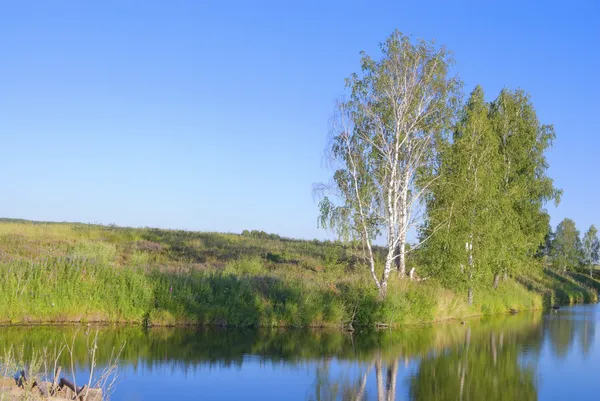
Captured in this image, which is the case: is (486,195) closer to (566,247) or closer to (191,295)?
(191,295)

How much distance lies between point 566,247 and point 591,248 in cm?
615

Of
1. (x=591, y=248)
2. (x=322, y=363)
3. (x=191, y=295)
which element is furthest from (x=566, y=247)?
(x=322, y=363)

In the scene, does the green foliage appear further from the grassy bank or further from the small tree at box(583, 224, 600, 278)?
the small tree at box(583, 224, 600, 278)

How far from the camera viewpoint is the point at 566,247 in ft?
282

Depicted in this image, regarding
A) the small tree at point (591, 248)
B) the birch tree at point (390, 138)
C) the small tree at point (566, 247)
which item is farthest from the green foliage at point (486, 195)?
the small tree at point (591, 248)

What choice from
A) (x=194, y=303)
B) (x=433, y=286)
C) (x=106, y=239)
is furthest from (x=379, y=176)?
(x=106, y=239)

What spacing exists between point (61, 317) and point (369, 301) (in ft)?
37.0

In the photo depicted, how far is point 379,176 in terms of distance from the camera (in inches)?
1133

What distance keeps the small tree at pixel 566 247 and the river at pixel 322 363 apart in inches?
2340

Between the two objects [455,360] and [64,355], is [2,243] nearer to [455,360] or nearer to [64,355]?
[64,355]

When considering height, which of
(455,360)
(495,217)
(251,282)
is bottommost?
(455,360)

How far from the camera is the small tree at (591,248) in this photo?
8869 centimetres

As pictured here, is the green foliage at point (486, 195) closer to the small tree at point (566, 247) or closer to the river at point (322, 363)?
the river at point (322, 363)

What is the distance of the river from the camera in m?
14.8
